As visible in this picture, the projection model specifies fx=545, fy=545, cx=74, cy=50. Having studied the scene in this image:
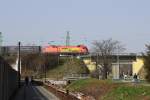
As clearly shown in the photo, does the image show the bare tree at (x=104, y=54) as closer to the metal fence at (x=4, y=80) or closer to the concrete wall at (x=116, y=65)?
the concrete wall at (x=116, y=65)

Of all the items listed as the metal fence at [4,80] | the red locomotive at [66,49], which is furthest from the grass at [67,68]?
the metal fence at [4,80]

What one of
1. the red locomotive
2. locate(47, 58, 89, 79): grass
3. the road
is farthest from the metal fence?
the red locomotive

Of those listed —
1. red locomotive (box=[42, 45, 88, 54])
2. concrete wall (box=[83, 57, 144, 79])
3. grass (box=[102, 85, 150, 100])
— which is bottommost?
grass (box=[102, 85, 150, 100])

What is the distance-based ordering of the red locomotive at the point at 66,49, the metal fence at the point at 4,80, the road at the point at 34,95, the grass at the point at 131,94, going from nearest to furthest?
the metal fence at the point at 4,80 < the grass at the point at 131,94 < the road at the point at 34,95 < the red locomotive at the point at 66,49

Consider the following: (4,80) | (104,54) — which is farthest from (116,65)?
(4,80)

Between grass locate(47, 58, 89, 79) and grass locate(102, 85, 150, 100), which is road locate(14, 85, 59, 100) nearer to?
grass locate(102, 85, 150, 100)

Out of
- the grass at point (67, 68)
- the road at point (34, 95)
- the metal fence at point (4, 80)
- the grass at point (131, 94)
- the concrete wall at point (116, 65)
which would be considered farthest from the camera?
the grass at point (67, 68)

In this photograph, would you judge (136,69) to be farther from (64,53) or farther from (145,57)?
(145,57)

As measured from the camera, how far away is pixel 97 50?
144625mm

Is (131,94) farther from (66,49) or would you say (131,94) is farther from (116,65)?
(66,49)

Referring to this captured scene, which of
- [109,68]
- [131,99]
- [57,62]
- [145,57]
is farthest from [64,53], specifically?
[131,99]

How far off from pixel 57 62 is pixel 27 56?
31.0 feet

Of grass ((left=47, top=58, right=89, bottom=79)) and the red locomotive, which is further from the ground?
the red locomotive

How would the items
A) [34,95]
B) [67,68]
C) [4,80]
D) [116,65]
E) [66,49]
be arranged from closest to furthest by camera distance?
[4,80] < [34,95] < [116,65] < [67,68] < [66,49]
